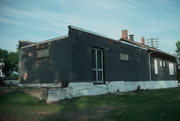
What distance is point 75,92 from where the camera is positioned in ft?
35.7

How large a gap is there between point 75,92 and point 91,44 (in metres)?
3.64

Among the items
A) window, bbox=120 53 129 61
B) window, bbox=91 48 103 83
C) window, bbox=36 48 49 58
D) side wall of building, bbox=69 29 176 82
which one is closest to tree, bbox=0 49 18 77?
window, bbox=36 48 49 58

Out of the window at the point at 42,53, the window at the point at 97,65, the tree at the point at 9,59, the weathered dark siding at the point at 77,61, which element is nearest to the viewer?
the weathered dark siding at the point at 77,61

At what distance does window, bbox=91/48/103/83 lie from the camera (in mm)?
12727

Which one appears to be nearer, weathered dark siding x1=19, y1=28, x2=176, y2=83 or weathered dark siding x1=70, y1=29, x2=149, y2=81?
weathered dark siding x1=19, y1=28, x2=176, y2=83

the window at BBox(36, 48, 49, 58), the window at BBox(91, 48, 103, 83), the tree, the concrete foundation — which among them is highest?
the tree

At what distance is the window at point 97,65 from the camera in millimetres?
12727

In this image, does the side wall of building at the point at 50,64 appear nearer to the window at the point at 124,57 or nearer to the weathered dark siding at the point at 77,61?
the weathered dark siding at the point at 77,61

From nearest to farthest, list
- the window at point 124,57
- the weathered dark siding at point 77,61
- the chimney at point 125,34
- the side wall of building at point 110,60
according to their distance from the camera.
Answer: the weathered dark siding at point 77,61, the side wall of building at point 110,60, the window at point 124,57, the chimney at point 125,34

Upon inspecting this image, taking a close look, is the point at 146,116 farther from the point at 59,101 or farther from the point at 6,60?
the point at 6,60

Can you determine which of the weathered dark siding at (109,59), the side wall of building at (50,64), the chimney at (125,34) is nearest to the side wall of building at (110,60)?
the weathered dark siding at (109,59)

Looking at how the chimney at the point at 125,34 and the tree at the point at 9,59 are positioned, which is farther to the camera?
the tree at the point at 9,59

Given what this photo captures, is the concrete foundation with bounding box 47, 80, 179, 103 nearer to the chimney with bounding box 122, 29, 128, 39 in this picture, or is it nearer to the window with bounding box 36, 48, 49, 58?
the window with bounding box 36, 48, 49, 58

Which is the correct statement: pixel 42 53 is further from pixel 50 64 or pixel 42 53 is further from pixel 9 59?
pixel 9 59
